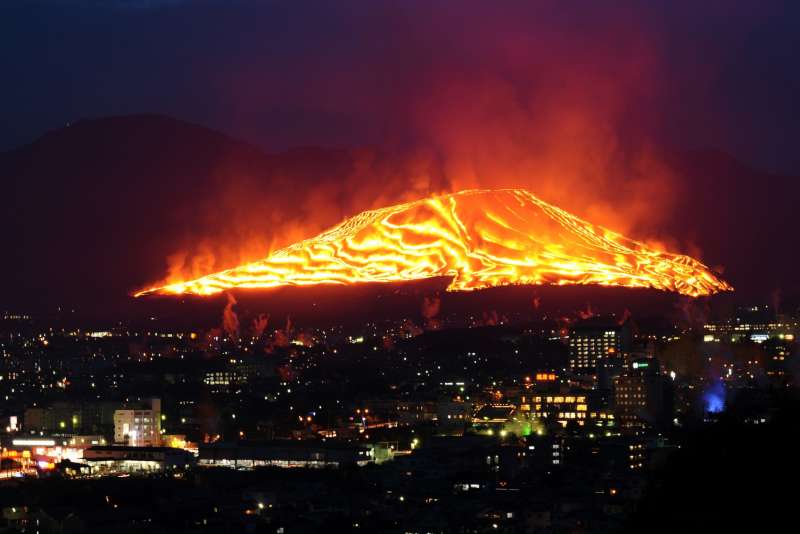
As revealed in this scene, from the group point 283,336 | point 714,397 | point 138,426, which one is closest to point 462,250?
point 714,397

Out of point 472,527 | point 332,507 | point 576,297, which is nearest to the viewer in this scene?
point 472,527

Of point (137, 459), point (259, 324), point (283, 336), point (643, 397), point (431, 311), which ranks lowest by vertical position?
point (137, 459)

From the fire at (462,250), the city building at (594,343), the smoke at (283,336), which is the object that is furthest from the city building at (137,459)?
the smoke at (283,336)

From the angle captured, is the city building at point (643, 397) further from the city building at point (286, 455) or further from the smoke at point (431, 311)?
the smoke at point (431, 311)

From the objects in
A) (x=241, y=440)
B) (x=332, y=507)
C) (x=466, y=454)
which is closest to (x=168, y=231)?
(x=241, y=440)

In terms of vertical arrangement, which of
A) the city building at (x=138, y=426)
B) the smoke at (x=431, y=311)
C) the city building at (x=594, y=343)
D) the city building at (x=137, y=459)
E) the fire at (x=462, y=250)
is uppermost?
the smoke at (x=431, y=311)

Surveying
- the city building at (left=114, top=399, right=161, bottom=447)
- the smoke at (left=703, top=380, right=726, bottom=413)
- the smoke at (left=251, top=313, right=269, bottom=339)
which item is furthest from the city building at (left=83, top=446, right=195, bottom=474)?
the smoke at (left=251, top=313, right=269, bottom=339)

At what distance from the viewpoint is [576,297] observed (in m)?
33.4

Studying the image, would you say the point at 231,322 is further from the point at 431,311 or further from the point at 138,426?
the point at 138,426

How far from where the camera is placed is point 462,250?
25000 mm

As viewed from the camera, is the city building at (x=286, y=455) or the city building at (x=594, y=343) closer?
the city building at (x=286, y=455)

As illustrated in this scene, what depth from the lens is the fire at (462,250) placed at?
23.4 meters

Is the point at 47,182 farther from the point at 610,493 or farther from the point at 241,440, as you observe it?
the point at 610,493

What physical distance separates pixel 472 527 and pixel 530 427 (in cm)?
723
